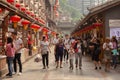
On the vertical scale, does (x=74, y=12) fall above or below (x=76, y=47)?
above

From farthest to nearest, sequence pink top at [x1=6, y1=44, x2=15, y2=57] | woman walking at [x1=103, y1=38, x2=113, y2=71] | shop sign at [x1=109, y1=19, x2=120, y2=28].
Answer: shop sign at [x1=109, y1=19, x2=120, y2=28]
woman walking at [x1=103, y1=38, x2=113, y2=71]
pink top at [x1=6, y1=44, x2=15, y2=57]

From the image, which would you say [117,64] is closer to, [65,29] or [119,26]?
[119,26]

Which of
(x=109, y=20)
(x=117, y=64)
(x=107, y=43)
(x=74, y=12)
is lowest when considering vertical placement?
(x=117, y=64)

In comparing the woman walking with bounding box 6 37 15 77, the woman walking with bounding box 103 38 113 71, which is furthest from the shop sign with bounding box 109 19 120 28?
the woman walking with bounding box 6 37 15 77

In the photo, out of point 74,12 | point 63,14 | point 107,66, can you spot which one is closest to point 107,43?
point 107,66

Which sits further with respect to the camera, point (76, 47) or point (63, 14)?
point (63, 14)

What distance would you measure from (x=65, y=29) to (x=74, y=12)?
232 ft

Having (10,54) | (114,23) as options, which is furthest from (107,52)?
(10,54)

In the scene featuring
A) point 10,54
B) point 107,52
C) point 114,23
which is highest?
point 114,23

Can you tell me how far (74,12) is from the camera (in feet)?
634

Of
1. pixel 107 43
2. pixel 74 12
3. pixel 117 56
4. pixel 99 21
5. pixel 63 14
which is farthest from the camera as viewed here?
pixel 74 12

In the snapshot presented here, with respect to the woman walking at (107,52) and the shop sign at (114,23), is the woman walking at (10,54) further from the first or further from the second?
the shop sign at (114,23)

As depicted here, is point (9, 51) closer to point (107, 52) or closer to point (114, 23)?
point (107, 52)

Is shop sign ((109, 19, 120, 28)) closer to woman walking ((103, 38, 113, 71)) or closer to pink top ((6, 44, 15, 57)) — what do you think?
woman walking ((103, 38, 113, 71))
